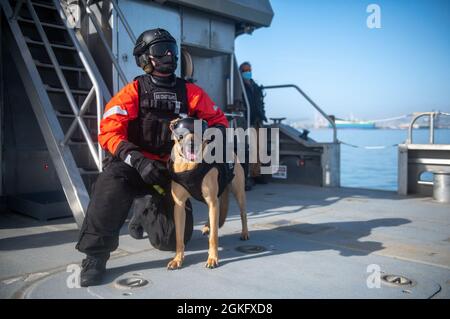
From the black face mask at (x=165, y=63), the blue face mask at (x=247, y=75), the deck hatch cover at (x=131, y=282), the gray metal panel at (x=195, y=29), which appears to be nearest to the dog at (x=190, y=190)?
the deck hatch cover at (x=131, y=282)

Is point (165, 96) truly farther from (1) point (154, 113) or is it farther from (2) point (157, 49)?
(2) point (157, 49)

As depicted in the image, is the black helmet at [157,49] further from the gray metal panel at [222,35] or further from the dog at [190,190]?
the gray metal panel at [222,35]

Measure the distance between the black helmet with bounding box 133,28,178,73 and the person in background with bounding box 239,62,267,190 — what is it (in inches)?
179

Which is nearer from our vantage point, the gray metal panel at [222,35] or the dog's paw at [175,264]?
the dog's paw at [175,264]

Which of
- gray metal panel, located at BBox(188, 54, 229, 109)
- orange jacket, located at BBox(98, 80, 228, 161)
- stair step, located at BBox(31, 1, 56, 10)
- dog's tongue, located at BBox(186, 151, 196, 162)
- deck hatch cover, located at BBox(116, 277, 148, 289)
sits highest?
stair step, located at BBox(31, 1, 56, 10)

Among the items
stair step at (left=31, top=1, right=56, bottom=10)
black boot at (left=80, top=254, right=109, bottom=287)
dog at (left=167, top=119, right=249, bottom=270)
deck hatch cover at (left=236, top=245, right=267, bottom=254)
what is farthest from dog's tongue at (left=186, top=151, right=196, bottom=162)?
stair step at (left=31, top=1, right=56, bottom=10)

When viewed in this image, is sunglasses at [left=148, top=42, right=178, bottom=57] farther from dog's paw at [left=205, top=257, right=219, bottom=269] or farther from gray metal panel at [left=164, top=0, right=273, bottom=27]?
gray metal panel at [left=164, top=0, right=273, bottom=27]

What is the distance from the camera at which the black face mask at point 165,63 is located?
9.68 feet

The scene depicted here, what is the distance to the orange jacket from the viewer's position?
281 centimetres

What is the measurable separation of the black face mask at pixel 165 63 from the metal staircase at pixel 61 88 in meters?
0.99

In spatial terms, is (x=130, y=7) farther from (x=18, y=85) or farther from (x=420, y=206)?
(x=420, y=206)

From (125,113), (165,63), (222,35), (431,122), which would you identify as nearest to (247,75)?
(222,35)
